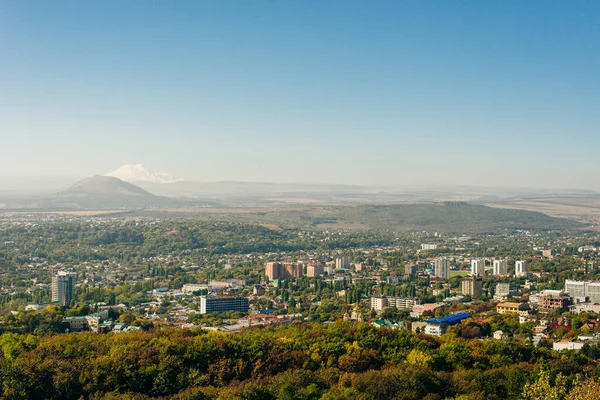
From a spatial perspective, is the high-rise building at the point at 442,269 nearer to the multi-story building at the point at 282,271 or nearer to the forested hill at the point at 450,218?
the multi-story building at the point at 282,271

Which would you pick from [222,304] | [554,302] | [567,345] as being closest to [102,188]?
[222,304]

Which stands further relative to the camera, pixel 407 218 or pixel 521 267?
pixel 407 218

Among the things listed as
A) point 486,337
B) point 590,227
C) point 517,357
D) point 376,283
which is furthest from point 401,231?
point 517,357

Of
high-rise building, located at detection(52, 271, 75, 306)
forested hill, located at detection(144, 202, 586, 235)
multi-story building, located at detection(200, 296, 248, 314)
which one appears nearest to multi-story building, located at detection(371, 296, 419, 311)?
multi-story building, located at detection(200, 296, 248, 314)

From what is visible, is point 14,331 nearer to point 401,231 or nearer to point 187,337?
point 187,337

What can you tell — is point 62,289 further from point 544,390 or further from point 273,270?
→ point 544,390

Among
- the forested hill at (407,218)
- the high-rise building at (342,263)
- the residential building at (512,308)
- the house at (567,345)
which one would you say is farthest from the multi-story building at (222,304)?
the forested hill at (407,218)
